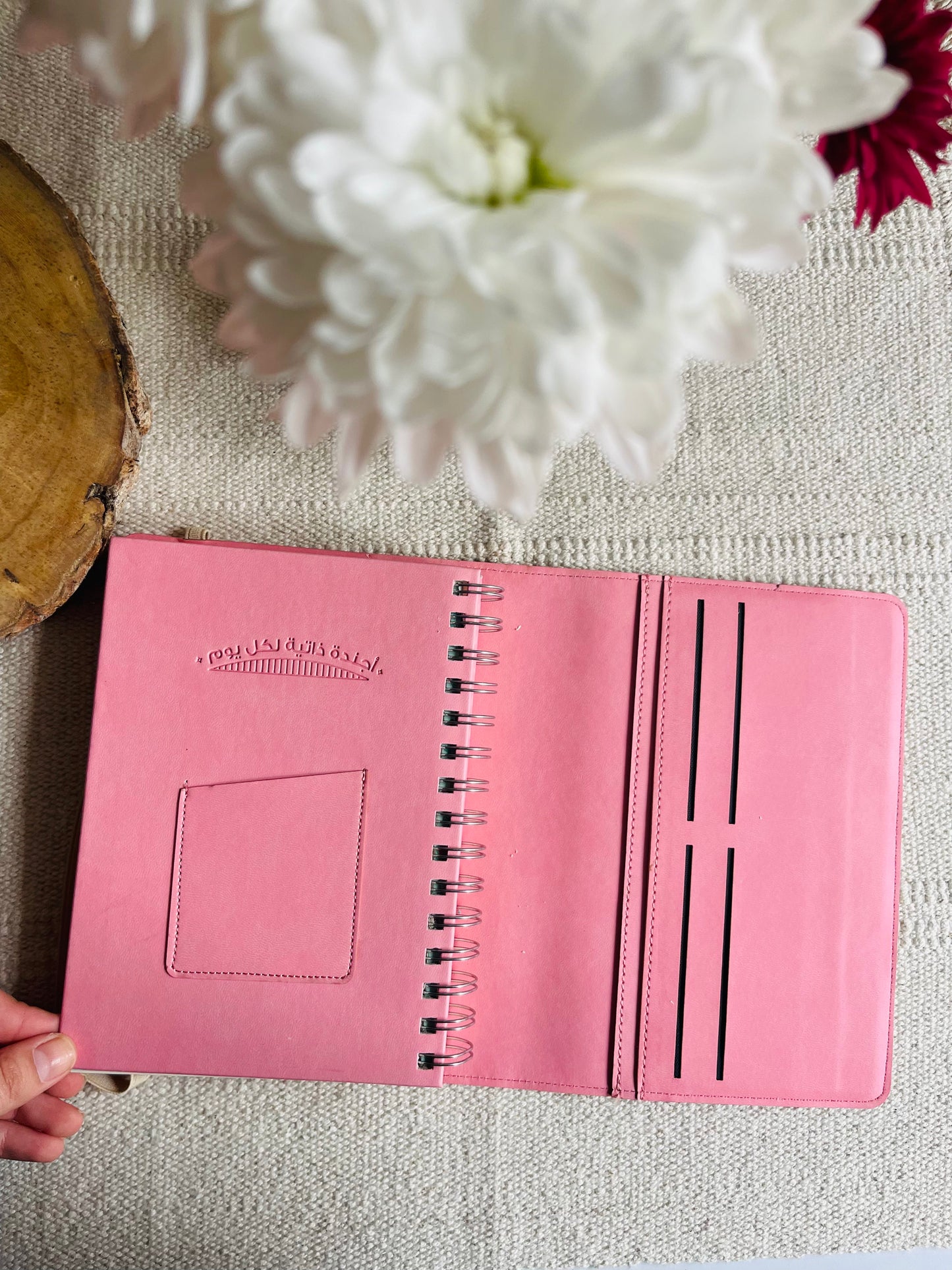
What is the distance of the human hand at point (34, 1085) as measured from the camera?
0.51 metres

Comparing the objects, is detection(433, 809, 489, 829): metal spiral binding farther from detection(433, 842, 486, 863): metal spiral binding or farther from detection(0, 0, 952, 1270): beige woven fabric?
detection(0, 0, 952, 1270): beige woven fabric

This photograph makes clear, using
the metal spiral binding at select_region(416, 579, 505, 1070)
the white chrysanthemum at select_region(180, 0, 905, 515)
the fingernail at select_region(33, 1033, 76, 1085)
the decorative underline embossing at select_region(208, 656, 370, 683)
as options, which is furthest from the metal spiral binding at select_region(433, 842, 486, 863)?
the white chrysanthemum at select_region(180, 0, 905, 515)

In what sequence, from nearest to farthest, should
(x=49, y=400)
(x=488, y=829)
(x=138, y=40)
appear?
(x=138, y=40) → (x=49, y=400) → (x=488, y=829)

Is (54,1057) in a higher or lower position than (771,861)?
lower

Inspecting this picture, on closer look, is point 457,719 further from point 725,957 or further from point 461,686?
point 725,957

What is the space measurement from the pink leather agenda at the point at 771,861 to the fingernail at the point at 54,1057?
33cm

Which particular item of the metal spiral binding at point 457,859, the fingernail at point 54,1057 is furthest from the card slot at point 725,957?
the fingernail at point 54,1057

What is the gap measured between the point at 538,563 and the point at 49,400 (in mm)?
291

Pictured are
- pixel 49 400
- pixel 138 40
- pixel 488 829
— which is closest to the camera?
pixel 138 40

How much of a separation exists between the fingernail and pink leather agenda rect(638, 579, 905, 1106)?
33 centimetres

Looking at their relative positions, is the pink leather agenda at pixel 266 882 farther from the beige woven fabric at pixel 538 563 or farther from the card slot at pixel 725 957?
the card slot at pixel 725 957

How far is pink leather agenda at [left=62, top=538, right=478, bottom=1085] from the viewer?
1.75 ft

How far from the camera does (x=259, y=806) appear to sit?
0.54m

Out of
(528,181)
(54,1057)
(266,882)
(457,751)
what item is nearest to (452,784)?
(457,751)
